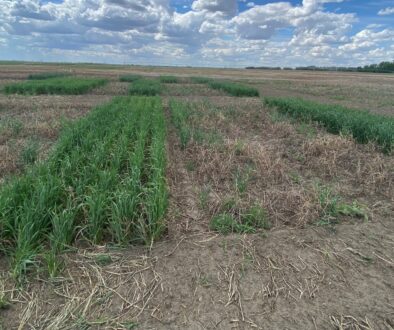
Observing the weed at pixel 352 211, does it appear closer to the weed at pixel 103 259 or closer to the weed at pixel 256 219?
the weed at pixel 256 219

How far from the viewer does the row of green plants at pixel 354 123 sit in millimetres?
8586

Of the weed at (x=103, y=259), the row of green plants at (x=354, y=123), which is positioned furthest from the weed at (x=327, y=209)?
the row of green plants at (x=354, y=123)

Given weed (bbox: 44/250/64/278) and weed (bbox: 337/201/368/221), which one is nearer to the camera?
weed (bbox: 44/250/64/278)

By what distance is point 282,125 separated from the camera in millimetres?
11039

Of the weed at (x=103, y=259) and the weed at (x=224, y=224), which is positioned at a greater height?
the weed at (x=224, y=224)

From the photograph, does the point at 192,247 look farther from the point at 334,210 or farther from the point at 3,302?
the point at 334,210

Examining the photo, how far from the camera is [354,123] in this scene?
32.4 feet

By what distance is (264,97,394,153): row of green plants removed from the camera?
8586mm

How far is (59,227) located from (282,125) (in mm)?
8954

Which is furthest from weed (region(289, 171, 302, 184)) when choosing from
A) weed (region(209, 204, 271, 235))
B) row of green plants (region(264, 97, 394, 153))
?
row of green plants (region(264, 97, 394, 153))

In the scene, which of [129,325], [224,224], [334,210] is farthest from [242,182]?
[129,325]

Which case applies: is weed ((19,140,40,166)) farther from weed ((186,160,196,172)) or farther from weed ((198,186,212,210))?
weed ((198,186,212,210))

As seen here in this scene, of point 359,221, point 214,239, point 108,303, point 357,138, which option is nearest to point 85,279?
point 108,303

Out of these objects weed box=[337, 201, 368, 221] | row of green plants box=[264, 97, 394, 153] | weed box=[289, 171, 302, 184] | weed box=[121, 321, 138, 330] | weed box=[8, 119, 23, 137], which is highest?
row of green plants box=[264, 97, 394, 153]
